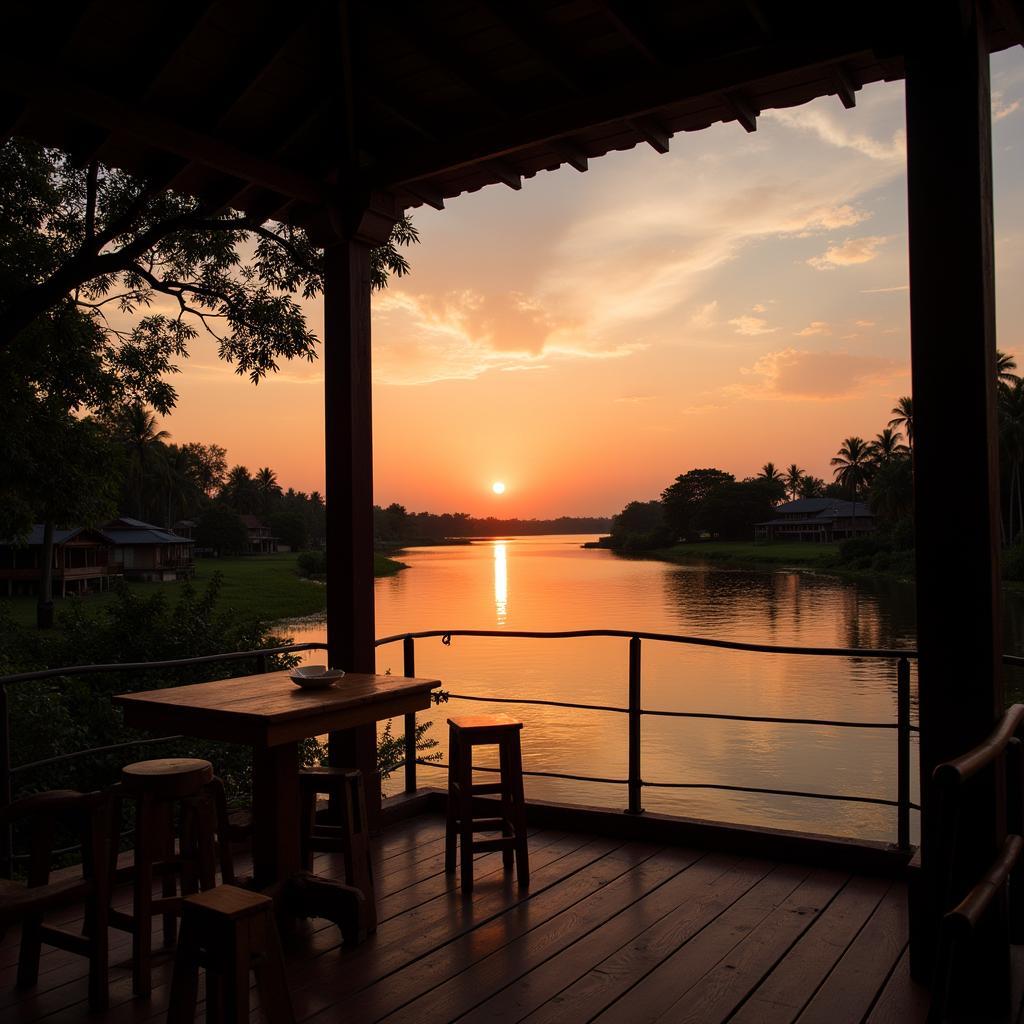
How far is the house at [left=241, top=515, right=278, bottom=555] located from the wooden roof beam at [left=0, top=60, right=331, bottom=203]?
67.4 metres

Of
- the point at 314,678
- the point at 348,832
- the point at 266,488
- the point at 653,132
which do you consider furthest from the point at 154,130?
the point at 266,488

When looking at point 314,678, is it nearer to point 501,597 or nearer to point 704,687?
point 704,687

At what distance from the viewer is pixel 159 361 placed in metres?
9.09

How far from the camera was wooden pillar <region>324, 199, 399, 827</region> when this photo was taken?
374 centimetres

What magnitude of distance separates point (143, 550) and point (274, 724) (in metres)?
45.2

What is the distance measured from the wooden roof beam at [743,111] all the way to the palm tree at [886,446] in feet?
187

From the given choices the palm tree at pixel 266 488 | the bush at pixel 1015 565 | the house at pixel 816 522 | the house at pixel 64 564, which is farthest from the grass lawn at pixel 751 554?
Result: the palm tree at pixel 266 488

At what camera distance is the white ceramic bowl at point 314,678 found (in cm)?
293

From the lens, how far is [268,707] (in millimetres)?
2604

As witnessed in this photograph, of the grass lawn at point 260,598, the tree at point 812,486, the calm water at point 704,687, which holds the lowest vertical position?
the calm water at point 704,687

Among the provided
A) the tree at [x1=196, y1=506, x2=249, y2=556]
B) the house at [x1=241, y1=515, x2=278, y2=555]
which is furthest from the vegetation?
the house at [x1=241, y1=515, x2=278, y2=555]

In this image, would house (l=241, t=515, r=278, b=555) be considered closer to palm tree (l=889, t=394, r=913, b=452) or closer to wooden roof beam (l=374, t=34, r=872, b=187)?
palm tree (l=889, t=394, r=913, b=452)

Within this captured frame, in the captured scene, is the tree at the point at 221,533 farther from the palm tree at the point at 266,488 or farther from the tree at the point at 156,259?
the tree at the point at 156,259

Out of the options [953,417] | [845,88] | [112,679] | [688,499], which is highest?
[688,499]
